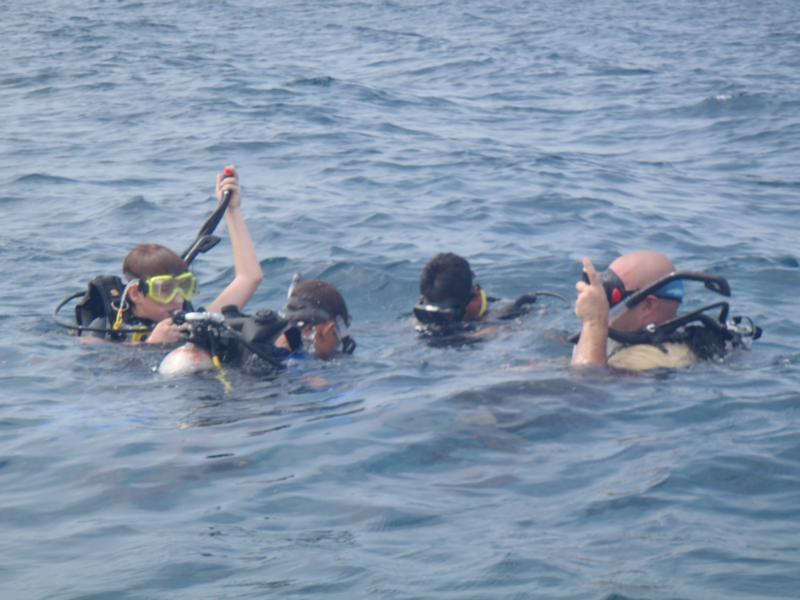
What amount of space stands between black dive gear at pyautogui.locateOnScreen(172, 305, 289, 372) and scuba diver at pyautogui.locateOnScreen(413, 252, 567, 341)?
4.31 ft

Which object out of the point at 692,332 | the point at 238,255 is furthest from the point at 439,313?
the point at 692,332

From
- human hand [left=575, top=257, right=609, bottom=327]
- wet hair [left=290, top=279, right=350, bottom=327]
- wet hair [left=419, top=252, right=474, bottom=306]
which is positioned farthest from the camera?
wet hair [left=419, top=252, right=474, bottom=306]

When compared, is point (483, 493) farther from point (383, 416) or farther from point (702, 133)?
point (702, 133)

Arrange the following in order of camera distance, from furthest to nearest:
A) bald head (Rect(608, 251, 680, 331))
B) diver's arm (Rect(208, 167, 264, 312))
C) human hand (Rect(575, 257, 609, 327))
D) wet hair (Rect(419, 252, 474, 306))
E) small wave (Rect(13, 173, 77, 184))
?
small wave (Rect(13, 173, 77, 184))
diver's arm (Rect(208, 167, 264, 312))
wet hair (Rect(419, 252, 474, 306))
bald head (Rect(608, 251, 680, 331))
human hand (Rect(575, 257, 609, 327))

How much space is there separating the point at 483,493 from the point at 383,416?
1.16 meters

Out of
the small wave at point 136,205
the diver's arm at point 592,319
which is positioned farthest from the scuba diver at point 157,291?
the small wave at point 136,205

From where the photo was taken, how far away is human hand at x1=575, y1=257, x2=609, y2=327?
5863 mm

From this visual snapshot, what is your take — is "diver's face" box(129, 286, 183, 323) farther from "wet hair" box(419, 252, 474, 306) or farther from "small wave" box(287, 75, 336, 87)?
"small wave" box(287, 75, 336, 87)

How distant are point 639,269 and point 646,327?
32cm

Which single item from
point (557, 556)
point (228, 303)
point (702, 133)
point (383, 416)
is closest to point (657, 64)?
point (702, 133)

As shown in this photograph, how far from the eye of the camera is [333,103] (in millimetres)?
16516

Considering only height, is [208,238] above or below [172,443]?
above

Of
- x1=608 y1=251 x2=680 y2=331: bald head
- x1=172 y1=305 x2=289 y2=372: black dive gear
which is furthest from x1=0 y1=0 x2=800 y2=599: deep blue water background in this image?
x1=608 y1=251 x2=680 y2=331: bald head

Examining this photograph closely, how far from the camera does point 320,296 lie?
654cm
